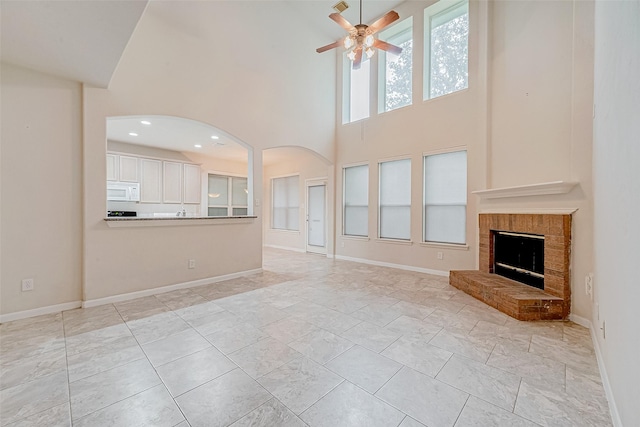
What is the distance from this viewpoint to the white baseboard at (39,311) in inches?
106

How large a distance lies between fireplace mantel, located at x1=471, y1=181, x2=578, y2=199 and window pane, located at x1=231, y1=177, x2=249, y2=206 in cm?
675

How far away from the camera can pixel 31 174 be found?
2826 mm

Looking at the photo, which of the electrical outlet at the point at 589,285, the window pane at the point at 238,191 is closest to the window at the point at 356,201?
the electrical outlet at the point at 589,285

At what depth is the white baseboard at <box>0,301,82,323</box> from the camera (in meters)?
2.70

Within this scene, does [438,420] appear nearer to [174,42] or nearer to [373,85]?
[174,42]

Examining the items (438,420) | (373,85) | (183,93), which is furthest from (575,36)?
(183,93)

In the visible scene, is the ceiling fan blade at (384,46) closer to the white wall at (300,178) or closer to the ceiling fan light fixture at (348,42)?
the ceiling fan light fixture at (348,42)

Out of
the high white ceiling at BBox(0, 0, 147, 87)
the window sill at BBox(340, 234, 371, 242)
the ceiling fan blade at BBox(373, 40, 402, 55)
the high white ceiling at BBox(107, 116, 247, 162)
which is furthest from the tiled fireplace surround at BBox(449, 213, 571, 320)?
the high white ceiling at BBox(107, 116, 247, 162)

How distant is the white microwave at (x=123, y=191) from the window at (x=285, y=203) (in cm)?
373

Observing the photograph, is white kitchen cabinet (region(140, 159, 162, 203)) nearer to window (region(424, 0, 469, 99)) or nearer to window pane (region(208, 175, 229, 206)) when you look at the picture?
window pane (region(208, 175, 229, 206))

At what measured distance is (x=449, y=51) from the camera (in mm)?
4691

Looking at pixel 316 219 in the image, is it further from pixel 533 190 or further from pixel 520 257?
pixel 533 190

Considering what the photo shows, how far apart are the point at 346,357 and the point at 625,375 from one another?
1545 mm

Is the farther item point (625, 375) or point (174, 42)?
point (174, 42)
